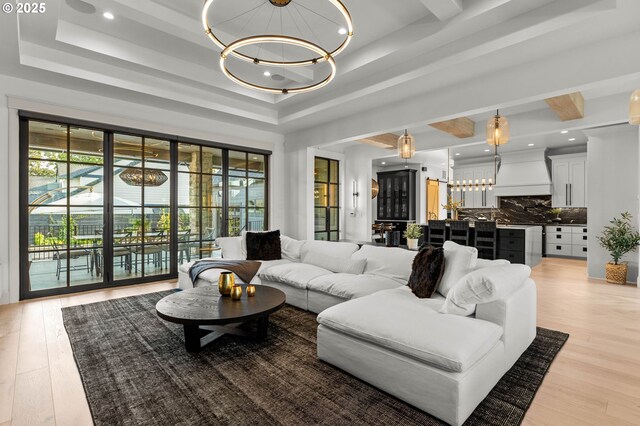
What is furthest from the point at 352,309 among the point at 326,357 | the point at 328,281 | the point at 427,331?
the point at 328,281

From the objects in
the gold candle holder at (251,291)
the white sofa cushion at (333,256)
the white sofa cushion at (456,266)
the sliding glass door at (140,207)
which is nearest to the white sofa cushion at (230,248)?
the white sofa cushion at (333,256)

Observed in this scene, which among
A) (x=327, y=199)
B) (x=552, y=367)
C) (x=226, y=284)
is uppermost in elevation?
(x=327, y=199)

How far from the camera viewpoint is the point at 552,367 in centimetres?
243

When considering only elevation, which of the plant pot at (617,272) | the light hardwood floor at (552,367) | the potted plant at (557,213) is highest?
the potted plant at (557,213)

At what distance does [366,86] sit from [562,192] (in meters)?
6.66

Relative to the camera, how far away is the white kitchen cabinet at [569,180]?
7715 millimetres

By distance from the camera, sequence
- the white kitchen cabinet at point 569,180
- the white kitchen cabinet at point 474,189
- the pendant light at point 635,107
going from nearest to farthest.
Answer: the pendant light at point 635,107, the white kitchen cabinet at point 569,180, the white kitchen cabinet at point 474,189

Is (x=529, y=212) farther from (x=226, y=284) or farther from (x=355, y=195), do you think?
(x=226, y=284)

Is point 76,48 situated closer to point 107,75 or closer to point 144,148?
point 107,75

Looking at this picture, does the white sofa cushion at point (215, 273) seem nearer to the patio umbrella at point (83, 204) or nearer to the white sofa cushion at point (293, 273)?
the white sofa cushion at point (293, 273)

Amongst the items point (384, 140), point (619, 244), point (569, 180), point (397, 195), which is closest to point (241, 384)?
point (384, 140)

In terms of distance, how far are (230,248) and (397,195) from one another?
21.4ft

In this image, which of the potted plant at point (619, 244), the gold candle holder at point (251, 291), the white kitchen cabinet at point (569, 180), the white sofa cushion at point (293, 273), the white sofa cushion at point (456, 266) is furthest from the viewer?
the white kitchen cabinet at point (569, 180)

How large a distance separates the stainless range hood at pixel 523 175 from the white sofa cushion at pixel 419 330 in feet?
23.6
